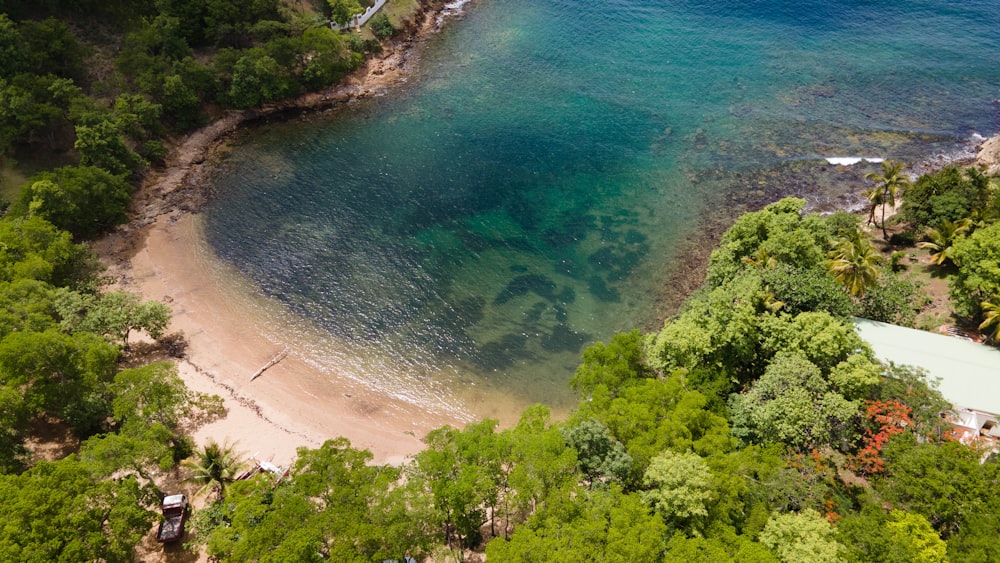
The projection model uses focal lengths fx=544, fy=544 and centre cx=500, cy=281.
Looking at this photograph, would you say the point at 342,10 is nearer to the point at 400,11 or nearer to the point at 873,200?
the point at 400,11

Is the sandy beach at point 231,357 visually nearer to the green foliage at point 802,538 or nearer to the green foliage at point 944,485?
the green foliage at point 802,538

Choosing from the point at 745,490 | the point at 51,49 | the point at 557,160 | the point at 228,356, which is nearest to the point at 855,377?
the point at 745,490

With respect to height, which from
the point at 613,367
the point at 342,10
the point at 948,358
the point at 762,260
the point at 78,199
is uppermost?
the point at 342,10

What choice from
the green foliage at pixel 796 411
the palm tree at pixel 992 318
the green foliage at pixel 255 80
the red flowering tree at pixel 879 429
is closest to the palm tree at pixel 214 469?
the green foliage at pixel 796 411

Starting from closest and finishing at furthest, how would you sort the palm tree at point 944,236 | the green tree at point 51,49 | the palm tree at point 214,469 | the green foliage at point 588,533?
1. the green foliage at point 588,533
2. the palm tree at point 214,469
3. the palm tree at point 944,236
4. the green tree at point 51,49

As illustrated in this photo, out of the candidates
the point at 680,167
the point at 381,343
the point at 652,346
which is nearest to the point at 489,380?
the point at 381,343

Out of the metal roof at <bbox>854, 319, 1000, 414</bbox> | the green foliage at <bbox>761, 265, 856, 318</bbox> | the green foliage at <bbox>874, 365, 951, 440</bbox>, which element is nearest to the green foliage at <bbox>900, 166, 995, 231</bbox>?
the metal roof at <bbox>854, 319, 1000, 414</bbox>
